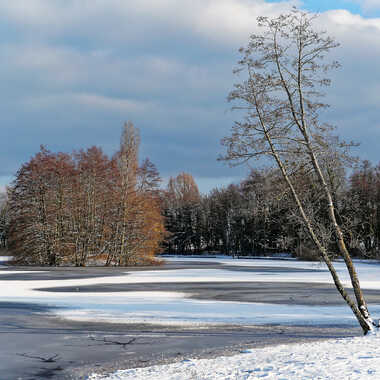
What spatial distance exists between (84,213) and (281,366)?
45.2m

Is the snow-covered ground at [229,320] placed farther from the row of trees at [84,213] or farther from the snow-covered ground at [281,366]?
the row of trees at [84,213]

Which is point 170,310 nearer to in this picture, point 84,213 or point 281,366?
point 281,366

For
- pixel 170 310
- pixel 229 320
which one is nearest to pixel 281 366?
pixel 229 320

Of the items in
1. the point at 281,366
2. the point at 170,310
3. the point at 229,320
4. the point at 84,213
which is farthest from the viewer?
the point at 84,213

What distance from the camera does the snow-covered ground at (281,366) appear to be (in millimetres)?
8094

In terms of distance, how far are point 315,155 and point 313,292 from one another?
10.4 m

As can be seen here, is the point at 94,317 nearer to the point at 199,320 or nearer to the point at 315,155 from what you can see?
the point at 199,320

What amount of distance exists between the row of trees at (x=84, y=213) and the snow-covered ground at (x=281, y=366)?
41643 millimetres

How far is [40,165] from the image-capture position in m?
52.7

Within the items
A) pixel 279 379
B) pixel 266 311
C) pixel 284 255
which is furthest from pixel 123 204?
pixel 279 379

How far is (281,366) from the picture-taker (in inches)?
339

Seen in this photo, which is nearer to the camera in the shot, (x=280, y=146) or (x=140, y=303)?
(x=280, y=146)

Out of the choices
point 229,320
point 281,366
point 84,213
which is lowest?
point 229,320

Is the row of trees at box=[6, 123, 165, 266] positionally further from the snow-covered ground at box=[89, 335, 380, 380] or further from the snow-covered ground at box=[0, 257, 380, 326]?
the snow-covered ground at box=[89, 335, 380, 380]
